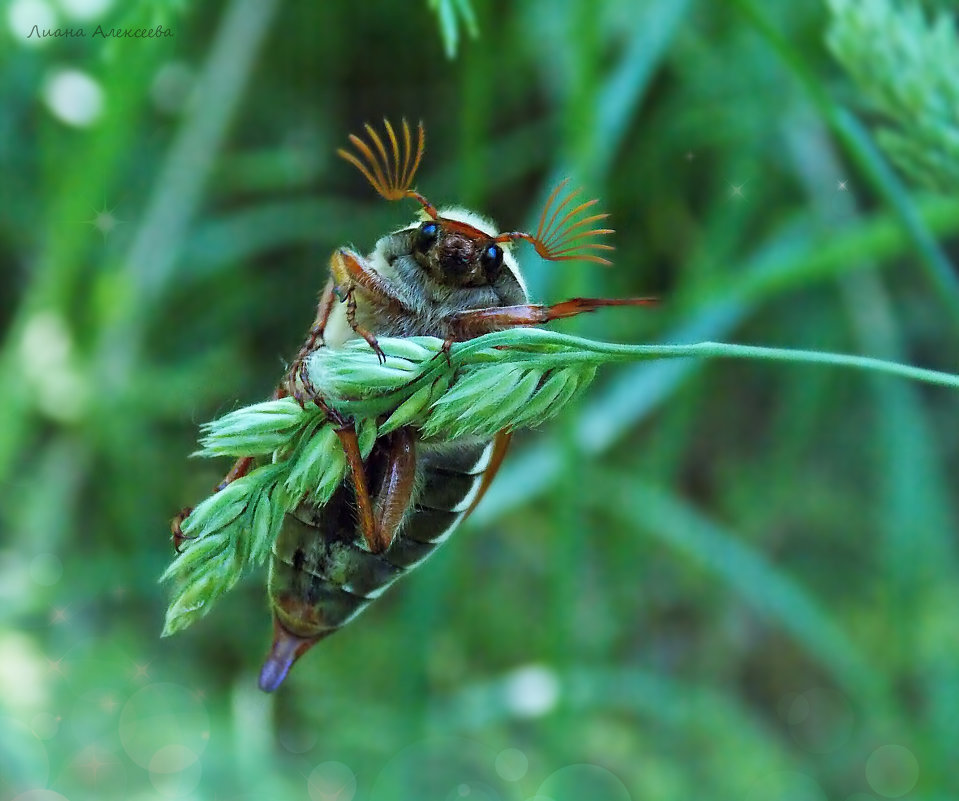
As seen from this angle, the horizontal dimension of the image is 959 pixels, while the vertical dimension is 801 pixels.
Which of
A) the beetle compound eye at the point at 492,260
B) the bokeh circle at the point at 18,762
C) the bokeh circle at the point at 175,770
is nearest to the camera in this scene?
the beetle compound eye at the point at 492,260

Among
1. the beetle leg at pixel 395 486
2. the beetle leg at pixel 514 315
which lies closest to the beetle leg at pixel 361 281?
the beetle leg at pixel 514 315

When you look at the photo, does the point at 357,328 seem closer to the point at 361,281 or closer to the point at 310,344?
the point at 310,344

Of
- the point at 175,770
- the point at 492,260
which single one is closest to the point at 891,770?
the point at 175,770

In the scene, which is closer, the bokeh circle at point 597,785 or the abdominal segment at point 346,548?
the abdominal segment at point 346,548

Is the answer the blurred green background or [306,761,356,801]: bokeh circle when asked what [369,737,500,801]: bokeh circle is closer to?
the blurred green background

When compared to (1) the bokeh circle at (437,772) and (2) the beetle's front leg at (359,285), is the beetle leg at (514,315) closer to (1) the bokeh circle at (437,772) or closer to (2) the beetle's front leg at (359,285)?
(2) the beetle's front leg at (359,285)

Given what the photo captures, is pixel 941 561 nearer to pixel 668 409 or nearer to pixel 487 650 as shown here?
pixel 668 409

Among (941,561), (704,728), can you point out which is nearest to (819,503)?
(941,561)
